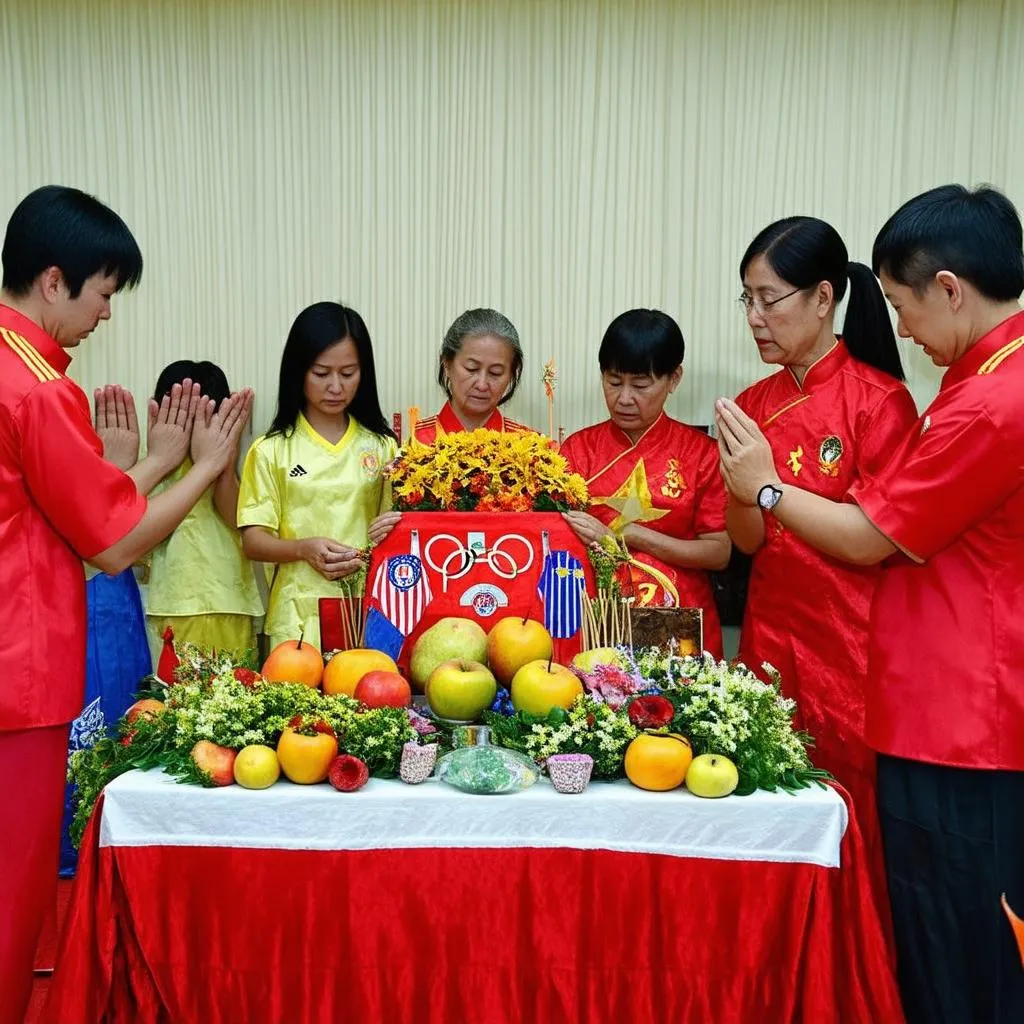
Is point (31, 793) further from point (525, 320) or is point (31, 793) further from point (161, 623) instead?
point (525, 320)

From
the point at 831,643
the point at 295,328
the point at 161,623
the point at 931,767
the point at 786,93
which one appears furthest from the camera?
the point at 786,93

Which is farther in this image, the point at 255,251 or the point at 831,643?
the point at 255,251

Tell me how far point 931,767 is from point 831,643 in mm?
807

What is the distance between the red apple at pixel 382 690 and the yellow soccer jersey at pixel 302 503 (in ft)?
3.29

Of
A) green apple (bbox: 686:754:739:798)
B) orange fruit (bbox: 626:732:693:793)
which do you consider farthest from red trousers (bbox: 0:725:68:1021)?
green apple (bbox: 686:754:739:798)

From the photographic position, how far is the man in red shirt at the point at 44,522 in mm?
1911

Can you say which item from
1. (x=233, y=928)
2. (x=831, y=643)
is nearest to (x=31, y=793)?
(x=233, y=928)

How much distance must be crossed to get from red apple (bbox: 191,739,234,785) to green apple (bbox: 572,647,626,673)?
72 centimetres

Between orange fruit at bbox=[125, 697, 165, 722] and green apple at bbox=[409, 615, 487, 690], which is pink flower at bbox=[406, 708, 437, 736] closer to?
green apple at bbox=[409, 615, 487, 690]

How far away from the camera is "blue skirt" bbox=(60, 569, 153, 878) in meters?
3.34

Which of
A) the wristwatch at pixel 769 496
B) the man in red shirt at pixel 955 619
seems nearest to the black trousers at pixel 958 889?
the man in red shirt at pixel 955 619

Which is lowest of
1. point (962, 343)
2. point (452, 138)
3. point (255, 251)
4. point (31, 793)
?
point (31, 793)

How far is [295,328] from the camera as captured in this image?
10.4 ft

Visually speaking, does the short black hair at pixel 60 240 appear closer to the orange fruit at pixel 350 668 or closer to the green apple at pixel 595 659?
the orange fruit at pixel 350 668
